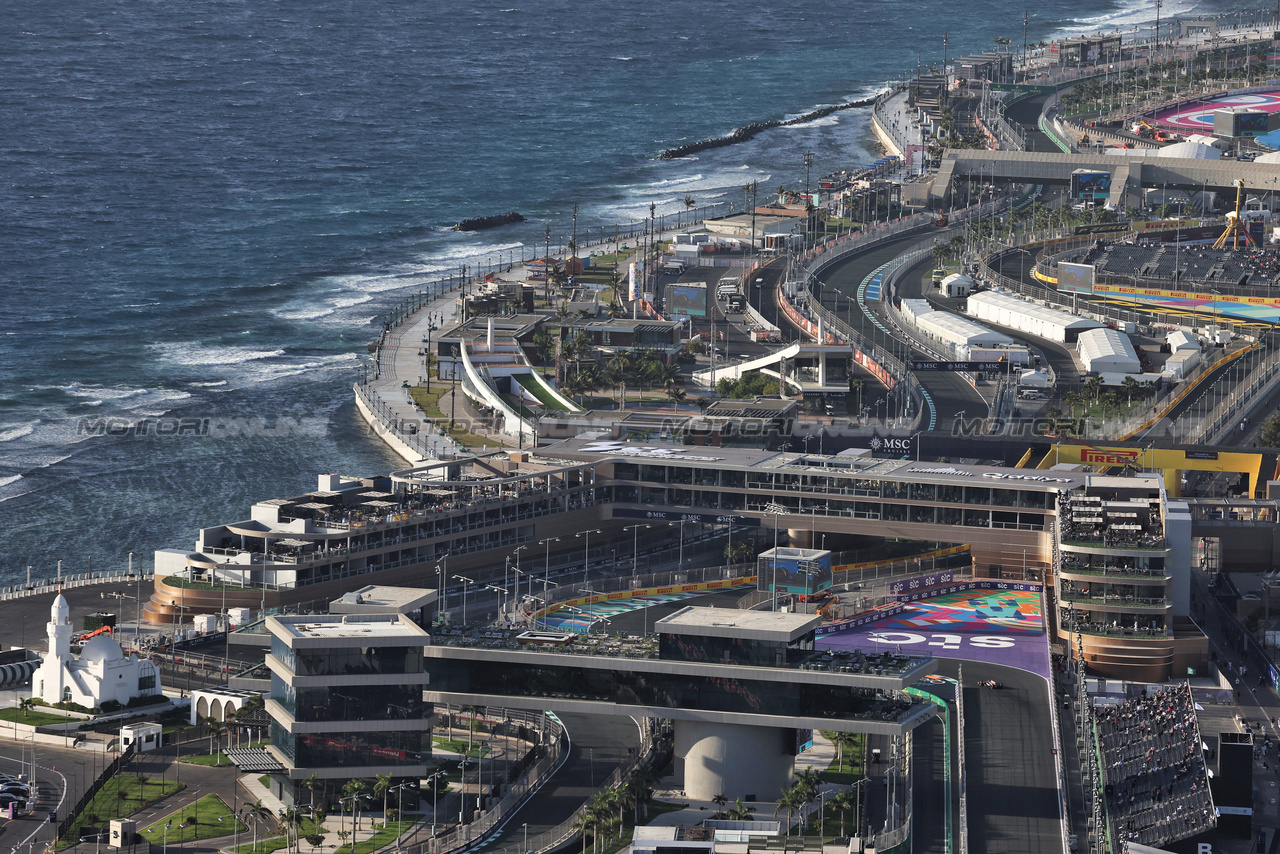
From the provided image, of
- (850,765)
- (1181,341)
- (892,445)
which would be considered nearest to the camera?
(850,765)

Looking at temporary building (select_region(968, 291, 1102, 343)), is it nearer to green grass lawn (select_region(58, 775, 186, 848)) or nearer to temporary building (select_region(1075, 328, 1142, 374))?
Result: temporary building (select_region(1075, 328, 1142, 374))

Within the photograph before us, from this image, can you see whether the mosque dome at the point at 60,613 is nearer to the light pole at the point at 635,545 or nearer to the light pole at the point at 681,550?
the light pole at the point at 635,545

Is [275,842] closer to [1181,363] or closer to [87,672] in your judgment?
[87,672]

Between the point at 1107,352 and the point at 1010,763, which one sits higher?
the point at 1107,352

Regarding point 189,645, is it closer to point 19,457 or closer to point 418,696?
point 418,696

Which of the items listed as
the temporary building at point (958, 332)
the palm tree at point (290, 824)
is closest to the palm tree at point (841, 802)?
the palm tree at point (290, 824)

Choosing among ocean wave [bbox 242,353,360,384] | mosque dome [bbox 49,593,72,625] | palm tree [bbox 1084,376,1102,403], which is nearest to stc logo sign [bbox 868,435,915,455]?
palm tree [bbox 1084,376,1102,403]

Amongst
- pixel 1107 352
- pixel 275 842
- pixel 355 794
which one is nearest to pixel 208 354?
pixel 1107 352
